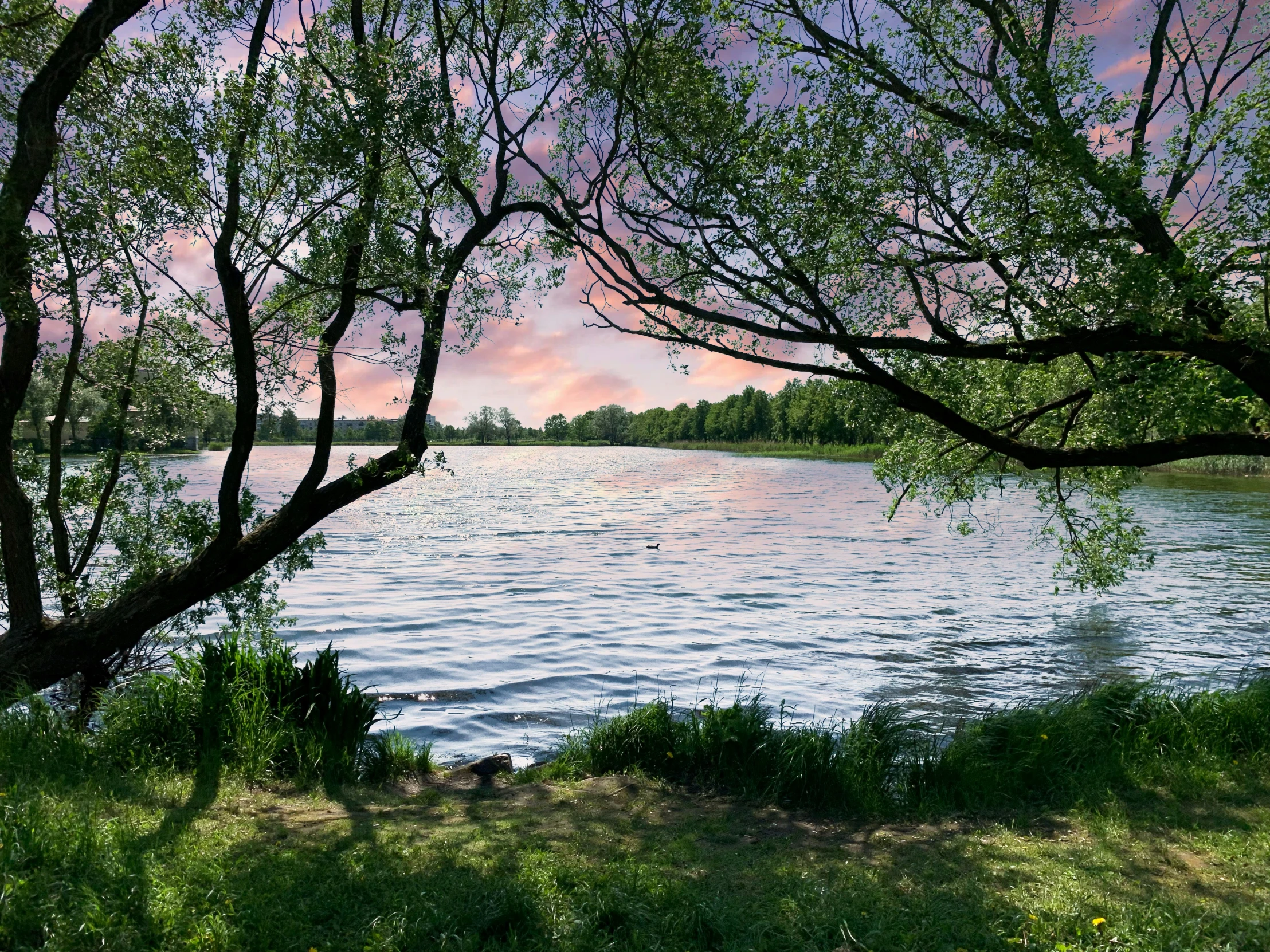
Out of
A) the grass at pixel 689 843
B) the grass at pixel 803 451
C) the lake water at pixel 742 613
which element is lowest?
the lake water at pixel 742 613

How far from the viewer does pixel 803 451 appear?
12862 centimetres

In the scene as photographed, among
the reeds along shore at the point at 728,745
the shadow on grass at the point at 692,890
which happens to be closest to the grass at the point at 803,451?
the reeds along shore at the point at 728,745

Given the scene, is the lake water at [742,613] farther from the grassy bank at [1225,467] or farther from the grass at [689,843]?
the grassy bank at [1225,467]

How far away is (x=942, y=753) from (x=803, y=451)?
404ft

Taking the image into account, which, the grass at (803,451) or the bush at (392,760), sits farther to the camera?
the grass at (803,451)

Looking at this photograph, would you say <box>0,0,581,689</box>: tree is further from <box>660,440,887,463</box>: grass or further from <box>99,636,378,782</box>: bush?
<box>660,440,887,463</box>: grass

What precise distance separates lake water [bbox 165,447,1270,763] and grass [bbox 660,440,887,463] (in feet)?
171

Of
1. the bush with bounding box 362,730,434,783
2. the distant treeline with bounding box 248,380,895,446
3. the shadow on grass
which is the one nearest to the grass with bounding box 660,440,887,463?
the distant treeline with bounding box 248,380,895,446

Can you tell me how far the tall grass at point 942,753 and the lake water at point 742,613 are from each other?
2332mm

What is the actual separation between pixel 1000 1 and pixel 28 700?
43.0ft

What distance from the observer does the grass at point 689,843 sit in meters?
4.25

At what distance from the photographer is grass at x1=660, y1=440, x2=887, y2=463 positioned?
344 feet

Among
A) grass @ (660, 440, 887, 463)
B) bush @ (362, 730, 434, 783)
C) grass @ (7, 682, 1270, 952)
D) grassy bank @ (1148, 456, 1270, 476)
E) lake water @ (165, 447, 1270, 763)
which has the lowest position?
lake water @ (165, 447, 1270, 763)

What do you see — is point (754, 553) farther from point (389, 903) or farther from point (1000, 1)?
point (389, 903)
